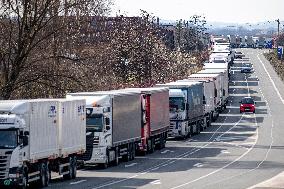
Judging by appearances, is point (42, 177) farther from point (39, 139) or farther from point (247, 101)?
point (247, 101)

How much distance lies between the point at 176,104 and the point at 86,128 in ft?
66.2

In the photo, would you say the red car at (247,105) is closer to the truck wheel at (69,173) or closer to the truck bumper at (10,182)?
the truck wheel at (69,173)

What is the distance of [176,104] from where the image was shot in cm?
6156

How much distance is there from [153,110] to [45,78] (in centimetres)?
619

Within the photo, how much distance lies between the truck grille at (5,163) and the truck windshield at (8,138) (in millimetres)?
302

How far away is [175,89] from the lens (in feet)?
204

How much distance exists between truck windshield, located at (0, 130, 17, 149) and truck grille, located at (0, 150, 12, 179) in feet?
0.99

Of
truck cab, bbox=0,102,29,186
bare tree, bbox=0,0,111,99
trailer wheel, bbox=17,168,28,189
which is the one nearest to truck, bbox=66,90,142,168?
bare tree, bbox=0,0,111,99

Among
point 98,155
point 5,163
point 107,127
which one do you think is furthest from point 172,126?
point 5,163

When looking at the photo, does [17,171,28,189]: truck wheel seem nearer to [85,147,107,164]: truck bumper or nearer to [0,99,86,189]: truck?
[0,99,86,189]: truck

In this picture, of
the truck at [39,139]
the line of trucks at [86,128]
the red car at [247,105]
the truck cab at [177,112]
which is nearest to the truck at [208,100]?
the line of trucks at [86,128]

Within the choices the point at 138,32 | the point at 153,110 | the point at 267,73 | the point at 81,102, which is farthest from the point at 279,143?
the point at 267,73

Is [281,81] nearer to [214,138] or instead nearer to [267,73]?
[267,73]

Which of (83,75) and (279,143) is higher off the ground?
(83,75)
